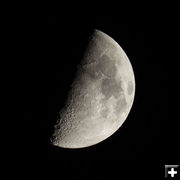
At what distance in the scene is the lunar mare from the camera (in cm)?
411

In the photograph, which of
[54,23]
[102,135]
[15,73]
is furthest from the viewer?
[102,135]

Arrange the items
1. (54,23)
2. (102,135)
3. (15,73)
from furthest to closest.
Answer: (102,135) < (54,23) < (15,73)

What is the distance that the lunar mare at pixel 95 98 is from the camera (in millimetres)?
4109

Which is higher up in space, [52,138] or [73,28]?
[73,28]

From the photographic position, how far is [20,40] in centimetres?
393

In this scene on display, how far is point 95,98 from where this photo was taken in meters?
4.14

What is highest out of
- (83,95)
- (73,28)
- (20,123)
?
(73,28)

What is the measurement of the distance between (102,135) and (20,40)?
2.14 m

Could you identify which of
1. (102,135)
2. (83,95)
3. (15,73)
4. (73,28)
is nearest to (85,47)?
(73,28)

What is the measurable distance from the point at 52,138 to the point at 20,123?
651mm

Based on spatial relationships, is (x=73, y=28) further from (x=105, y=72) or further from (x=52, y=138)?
(x=52, y=138)

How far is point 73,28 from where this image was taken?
4.33 meters

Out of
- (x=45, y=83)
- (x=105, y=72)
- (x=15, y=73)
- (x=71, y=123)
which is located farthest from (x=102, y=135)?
(x=15, y=73)

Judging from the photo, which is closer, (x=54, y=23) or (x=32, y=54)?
(x=32, y=54)
